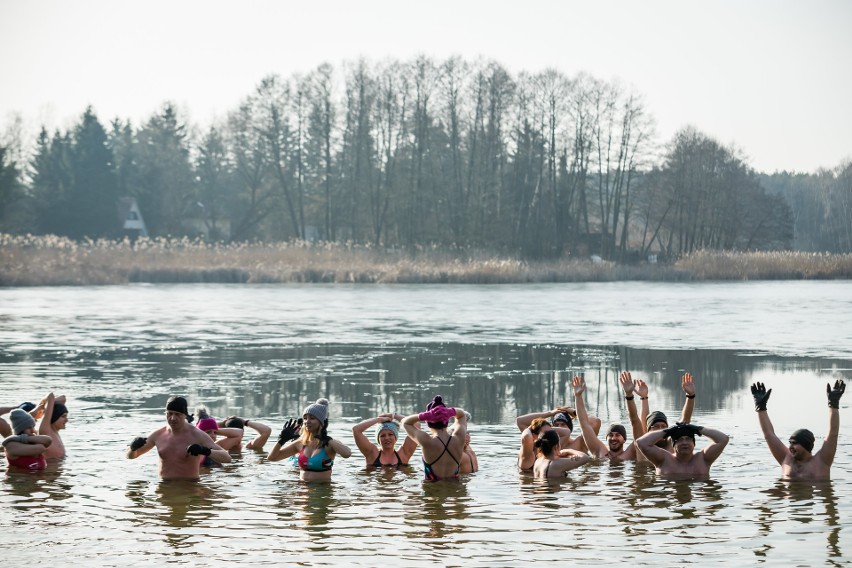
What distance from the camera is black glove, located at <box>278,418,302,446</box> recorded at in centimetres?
1217

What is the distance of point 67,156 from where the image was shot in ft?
286

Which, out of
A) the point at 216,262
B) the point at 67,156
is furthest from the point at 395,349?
the point at 67,156

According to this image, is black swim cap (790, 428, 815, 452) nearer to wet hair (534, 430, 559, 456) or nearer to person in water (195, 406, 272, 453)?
wet hair (534, 430, 559, 456)

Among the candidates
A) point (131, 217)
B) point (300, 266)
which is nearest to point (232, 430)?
point (300, 266)

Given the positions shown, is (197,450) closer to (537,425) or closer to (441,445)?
(441,445)

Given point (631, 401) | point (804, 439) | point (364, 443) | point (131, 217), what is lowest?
point (364, 443)

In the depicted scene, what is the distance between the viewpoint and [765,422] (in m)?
11.2

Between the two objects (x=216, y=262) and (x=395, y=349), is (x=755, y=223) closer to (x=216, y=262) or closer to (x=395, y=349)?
(x=216, y=262)

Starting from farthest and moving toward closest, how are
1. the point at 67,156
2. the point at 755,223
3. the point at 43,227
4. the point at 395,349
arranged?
the point at 755,223
the point at 67,156
the point at 43,227
the point at 395,349

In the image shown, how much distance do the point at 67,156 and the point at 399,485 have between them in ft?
266

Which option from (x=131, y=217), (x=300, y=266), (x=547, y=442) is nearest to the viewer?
(x=547, y=442)

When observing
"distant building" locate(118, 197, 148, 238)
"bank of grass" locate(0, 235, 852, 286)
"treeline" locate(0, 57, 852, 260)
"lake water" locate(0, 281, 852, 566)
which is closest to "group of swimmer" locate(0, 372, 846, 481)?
"lake water" locate(0, 281, 852, 566)

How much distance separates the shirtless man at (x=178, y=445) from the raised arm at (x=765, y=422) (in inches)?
199

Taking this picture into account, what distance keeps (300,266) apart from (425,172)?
26269 mm
